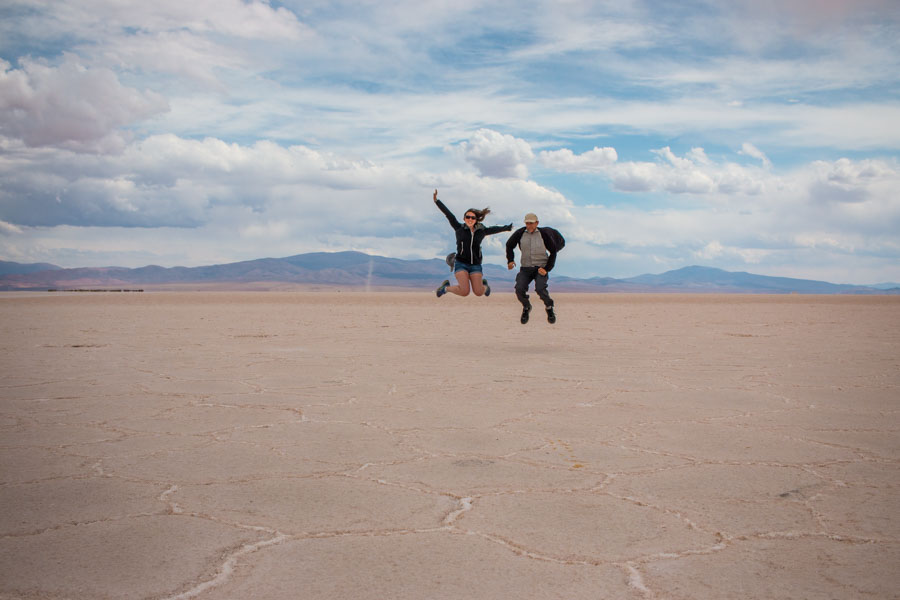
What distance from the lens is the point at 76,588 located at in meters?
2.24

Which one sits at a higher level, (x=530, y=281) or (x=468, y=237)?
(x=468, y=237)

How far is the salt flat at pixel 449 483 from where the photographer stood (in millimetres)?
2318

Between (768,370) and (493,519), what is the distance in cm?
531

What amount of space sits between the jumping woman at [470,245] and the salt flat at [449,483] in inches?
106

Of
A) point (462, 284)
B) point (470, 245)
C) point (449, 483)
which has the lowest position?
point (449, 483)

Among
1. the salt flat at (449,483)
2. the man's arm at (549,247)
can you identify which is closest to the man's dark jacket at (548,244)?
the man's arm at (549,247)

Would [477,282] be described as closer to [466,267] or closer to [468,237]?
[466,267]

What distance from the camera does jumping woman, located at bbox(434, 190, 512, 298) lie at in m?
9.48

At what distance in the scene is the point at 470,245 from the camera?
9578mm

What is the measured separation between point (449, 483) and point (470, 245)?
6.46 meters

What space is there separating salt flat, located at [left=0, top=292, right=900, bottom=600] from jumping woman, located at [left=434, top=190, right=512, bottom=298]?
2680 millimetres

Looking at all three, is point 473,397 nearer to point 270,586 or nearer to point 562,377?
point 562,377

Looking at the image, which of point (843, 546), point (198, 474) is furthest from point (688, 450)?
point (198, 474)

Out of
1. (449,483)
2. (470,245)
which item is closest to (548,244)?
(470,245)
